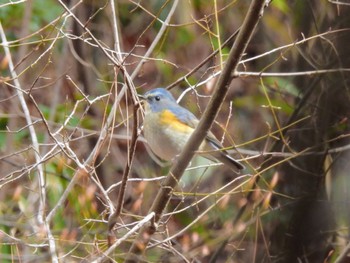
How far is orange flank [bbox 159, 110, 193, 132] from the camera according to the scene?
4.04 metres

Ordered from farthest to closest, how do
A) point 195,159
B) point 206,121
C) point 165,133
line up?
point 195,159 → point 165,133 → point 206,121

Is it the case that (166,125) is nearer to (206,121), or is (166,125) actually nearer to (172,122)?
(172,122)

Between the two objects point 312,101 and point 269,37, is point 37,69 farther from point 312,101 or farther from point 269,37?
point 312,101

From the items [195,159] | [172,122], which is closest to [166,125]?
[172,122]

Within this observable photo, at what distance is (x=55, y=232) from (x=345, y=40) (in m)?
3.37

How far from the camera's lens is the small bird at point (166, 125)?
3922 mm

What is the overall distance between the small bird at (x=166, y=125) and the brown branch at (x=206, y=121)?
1.09 m

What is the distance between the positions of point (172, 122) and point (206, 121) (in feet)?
5.25

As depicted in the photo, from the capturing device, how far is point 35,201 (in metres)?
4.67

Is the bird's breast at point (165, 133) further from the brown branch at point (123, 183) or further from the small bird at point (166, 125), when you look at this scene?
the brown branch at point (123, 183)

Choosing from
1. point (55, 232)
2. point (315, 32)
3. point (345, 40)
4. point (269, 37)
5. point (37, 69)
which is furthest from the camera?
point (37, 69)

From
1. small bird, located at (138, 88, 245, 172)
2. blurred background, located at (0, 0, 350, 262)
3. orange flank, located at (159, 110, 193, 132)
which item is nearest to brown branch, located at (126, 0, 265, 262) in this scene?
blurred background, located at (0, 0, 350, 262)

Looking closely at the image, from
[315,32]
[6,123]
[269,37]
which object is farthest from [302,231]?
[6,123]

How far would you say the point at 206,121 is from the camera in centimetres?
247
